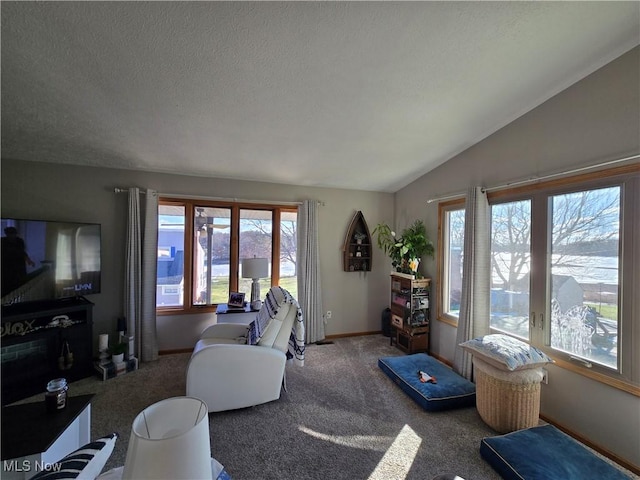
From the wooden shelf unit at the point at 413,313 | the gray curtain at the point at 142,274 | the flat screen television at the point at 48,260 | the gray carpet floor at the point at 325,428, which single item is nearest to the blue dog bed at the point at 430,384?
the gray carpet floor at the point at 325,428

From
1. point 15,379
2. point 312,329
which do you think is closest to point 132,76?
point 15,379

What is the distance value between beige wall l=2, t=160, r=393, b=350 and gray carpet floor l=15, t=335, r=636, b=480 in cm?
85

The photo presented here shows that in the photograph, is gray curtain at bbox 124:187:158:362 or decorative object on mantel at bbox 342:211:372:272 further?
decorative object on mantel at bbox 342:211:372:272

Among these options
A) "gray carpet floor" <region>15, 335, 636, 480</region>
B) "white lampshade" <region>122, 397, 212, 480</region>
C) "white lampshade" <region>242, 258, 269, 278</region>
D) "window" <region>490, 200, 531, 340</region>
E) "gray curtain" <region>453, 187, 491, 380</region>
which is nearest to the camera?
"white lampshade" <region>122, 397, 212, 480</region>

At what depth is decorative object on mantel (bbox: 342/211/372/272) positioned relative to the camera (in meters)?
4.16

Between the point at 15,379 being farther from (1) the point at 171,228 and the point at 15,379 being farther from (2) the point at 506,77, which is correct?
(2) the point at 506,77

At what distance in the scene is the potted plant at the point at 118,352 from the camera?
2.91m

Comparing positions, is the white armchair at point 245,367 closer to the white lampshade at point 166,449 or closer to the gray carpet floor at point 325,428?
the gray carpet floor at point 325,428

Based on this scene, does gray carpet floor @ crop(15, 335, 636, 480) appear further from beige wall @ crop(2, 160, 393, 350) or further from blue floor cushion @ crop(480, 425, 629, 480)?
beige wall @ crop(2, 160, 393, 350)

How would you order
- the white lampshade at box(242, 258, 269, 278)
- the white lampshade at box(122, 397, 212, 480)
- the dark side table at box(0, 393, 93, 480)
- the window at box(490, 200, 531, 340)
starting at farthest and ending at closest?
the white lampshade at box(242, 258, 269, 278)
the window at box(490, 200, 531, 340)
the dark side table at box(0, 393, 93, 480)
the white lampshade at box(122, 397, 212, 480)

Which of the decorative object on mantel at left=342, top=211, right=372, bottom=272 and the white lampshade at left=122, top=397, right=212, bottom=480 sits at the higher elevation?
the decorative object on mantel at left=342, top=211, right=372, bottom=272

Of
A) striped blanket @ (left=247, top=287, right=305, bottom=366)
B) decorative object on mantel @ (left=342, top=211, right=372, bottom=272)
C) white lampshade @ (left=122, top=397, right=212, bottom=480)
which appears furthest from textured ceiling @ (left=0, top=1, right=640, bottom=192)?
white lampshade @ (left=122, top=397, right=212, bottom=480)

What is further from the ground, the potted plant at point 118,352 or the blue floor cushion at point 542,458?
the potted plant at point 118,352

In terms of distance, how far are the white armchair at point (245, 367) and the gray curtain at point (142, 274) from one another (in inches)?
54.5
